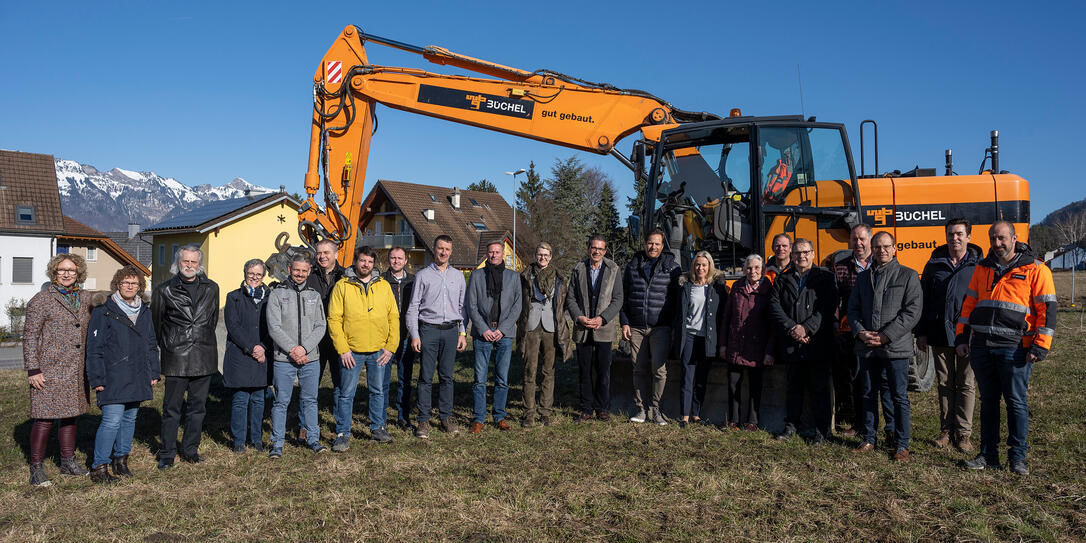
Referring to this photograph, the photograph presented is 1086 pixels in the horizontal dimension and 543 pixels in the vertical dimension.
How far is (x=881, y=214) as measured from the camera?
24.0 feet

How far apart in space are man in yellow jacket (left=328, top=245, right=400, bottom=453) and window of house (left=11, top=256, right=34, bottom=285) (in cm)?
2468

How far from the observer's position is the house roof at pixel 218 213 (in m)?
26.1

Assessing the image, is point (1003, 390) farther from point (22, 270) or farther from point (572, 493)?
point (22, 270)

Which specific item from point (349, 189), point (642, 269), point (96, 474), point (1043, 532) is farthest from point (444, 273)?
point (1043, 532)

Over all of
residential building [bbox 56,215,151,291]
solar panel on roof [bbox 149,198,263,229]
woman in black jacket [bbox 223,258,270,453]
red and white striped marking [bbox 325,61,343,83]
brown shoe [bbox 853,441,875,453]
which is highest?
solar panel on roof [bbox 149,198,263,229]

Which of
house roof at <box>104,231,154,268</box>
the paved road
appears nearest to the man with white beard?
the paved road

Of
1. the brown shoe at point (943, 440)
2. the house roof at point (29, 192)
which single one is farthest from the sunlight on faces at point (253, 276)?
the house roof at point (29, 192)

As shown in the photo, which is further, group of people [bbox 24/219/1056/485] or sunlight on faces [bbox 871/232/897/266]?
sunlight on faces [bbox 871/232/897/266]

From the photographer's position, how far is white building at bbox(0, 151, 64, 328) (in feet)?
78.4

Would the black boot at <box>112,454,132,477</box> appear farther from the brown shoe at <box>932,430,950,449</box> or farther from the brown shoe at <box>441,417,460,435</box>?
the brown shoe at <box>932,430,950,449</box>

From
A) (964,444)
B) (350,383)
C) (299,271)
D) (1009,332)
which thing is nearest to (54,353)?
(299,271)

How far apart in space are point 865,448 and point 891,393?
0.51m

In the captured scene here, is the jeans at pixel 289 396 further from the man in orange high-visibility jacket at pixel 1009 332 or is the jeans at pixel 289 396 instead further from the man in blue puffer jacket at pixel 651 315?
the man in orange high-visibility jacket at pixel 1009 332

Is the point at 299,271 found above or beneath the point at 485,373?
above
